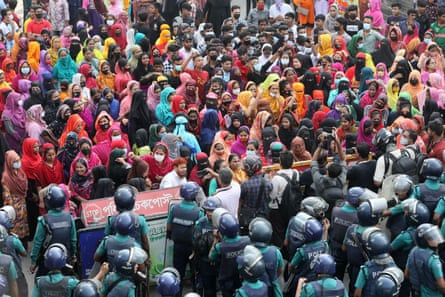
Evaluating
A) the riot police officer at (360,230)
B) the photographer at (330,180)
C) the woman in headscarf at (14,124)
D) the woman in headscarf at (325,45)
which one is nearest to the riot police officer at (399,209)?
the riot police officer at (360,230)

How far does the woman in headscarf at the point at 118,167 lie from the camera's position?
38.4 feet

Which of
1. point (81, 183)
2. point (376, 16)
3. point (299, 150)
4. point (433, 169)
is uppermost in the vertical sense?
point (376, 16)

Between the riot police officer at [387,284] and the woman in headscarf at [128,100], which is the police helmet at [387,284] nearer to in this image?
the riot police officer at [387,284]

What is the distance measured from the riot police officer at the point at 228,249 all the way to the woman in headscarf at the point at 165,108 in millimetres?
4566

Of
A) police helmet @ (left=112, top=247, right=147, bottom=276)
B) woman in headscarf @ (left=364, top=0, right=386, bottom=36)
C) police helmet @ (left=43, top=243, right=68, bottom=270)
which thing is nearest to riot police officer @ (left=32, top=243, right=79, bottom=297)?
police helmet @ (left=43, top=243, right=68, bottom=270)

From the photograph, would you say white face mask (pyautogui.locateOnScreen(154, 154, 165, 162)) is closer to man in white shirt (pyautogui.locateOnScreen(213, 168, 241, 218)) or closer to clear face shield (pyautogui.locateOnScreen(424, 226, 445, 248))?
man in white shirt (pyautogui.locateOnScreen(213, 168, 241, 218))

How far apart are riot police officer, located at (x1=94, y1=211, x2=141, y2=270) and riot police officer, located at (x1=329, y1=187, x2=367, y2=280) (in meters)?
2.17

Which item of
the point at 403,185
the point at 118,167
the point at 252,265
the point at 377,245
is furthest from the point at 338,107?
the point at 252,265

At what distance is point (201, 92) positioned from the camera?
612 inches

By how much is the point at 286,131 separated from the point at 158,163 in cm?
223

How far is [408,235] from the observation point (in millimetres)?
9633

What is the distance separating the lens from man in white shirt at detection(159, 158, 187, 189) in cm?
1132

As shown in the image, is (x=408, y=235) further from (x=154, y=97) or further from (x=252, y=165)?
(x=154, y=97)

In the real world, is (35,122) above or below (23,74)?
below
